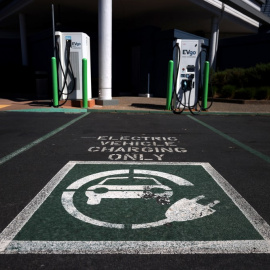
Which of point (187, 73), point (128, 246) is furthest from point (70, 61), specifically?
point (128, 246)

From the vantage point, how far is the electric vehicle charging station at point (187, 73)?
9766mm

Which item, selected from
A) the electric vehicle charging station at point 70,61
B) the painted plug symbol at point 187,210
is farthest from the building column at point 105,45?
the painted plug symbol at point 187,210

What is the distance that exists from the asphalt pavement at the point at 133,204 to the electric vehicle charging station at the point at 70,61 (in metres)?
6.17

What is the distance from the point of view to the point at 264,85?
14.3m

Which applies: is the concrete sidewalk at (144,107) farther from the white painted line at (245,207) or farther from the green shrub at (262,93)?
the white painted line at (245,207)

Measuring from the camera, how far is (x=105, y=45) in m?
11.1

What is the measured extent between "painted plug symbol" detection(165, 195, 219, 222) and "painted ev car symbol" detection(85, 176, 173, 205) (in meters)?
0.22

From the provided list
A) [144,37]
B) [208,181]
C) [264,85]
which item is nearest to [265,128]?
[208,181]

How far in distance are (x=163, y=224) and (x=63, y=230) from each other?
807 mm

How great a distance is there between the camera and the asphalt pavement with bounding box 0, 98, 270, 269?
1749 millimetres

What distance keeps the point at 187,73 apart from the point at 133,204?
844 cm

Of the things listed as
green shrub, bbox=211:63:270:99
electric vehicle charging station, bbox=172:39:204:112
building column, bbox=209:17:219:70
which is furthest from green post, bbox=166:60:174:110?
building column, bbox=209:17:219:70

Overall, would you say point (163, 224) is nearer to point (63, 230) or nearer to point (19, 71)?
point (63, 230)

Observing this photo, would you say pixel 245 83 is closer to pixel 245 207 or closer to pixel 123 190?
pixel 245 207
